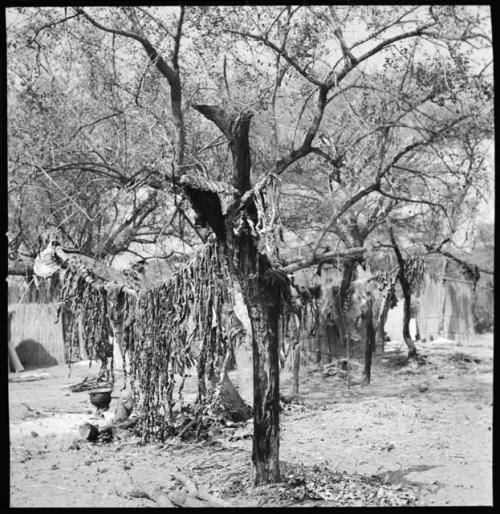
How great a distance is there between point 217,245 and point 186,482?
188cm

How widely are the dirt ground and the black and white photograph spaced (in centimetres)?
3

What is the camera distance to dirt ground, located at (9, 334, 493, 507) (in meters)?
4.93

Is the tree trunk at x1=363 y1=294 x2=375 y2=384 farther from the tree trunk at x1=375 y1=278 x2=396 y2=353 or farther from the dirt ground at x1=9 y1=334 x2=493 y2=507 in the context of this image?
the tree trunk at x1=375 y1=278 x2=396 y2=353

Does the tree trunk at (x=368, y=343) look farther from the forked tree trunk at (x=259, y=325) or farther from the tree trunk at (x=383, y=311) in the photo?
the forked tree trunk at (x=259, y=325)

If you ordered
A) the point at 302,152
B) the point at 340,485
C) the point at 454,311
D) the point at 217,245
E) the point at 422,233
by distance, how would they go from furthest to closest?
the point at 454,311 → the point at 422,233 → the point at 302,152 → the point at 340,485 → the point at 217,245

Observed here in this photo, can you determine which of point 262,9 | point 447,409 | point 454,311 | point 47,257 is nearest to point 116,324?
point 47,257

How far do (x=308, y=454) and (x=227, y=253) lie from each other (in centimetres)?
248

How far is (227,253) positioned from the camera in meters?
4.63

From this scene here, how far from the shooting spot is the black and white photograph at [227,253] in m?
4.77

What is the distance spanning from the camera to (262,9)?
5641 millimetres

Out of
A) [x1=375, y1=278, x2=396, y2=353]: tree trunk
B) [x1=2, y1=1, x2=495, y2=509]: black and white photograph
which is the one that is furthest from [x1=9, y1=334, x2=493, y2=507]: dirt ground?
[x1=375, y1=278, x2=396, y2=353]: tree trunk

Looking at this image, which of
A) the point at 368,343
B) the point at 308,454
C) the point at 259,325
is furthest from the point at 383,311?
the point at 259,325

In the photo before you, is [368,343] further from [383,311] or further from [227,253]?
[227,253]

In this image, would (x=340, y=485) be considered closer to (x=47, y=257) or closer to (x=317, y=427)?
(x=317, y=427)
